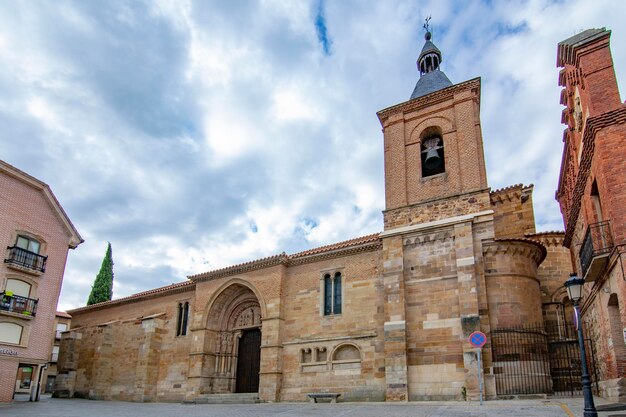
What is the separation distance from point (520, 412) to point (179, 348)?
19.6 m

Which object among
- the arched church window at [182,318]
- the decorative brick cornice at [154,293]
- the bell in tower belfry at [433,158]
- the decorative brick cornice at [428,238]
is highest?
the bell in tower belfry at [433,158]

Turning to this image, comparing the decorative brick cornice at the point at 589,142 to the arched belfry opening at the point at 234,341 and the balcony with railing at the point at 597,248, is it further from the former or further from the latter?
the arched belfry opening at the point at 234,341

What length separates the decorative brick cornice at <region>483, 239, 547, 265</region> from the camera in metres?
17.2

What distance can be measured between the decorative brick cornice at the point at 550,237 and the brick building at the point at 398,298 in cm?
7

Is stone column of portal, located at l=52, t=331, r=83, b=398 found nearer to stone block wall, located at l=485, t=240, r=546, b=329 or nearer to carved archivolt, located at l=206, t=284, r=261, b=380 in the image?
carved archivolt, located at l=206, t=284, r=261, b=380

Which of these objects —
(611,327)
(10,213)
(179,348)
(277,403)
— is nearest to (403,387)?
(277,403)

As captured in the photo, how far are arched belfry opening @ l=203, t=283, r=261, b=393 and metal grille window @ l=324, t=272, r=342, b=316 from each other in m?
4.78

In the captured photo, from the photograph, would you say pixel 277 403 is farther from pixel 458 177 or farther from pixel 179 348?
pixel 458 177

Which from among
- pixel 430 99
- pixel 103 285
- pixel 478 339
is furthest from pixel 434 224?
pixel 103 285

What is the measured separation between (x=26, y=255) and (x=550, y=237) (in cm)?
2572

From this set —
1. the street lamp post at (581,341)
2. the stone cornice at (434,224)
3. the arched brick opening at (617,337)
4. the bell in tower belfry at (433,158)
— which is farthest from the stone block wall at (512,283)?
the street lamp post at (581,341)

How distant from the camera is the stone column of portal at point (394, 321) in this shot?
17.1m

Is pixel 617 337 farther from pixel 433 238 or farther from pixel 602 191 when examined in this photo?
pixel 433 238

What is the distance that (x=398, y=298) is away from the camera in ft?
60.4
